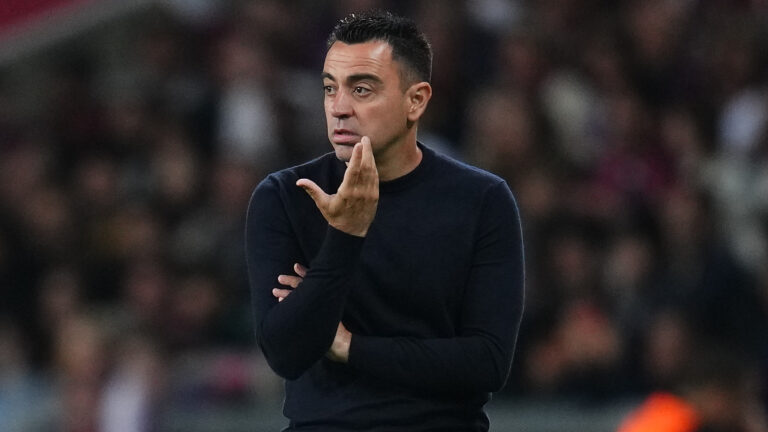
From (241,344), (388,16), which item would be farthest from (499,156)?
(388,16)

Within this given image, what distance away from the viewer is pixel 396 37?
3957mm

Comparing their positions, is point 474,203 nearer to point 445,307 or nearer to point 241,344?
point 445,307

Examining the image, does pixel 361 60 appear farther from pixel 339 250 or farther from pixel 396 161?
pixel 339 250

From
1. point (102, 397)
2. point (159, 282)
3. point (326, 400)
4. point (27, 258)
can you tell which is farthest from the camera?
point (27, 258)

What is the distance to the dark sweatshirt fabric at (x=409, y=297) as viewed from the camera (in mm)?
3836

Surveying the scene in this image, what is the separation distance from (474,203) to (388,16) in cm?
52

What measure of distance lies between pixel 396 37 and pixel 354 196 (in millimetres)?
500

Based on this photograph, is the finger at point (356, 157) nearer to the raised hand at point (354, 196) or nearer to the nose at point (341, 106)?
the raised hand at point (354, 196)

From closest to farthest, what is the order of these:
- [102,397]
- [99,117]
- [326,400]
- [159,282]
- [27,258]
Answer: [326,400], [102,397], [159,282], [27,258], [99,117]

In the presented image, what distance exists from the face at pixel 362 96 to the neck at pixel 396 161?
1.0 inches

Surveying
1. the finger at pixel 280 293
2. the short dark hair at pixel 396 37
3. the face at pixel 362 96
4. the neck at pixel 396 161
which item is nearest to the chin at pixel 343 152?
the face at pixel 362 96

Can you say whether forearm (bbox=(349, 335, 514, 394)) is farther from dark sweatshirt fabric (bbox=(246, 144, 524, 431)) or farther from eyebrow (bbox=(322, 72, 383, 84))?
eyebrow (bbox=(322, 72, 383, 84))

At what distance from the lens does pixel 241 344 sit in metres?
8.27

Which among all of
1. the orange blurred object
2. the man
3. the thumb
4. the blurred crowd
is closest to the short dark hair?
the man
